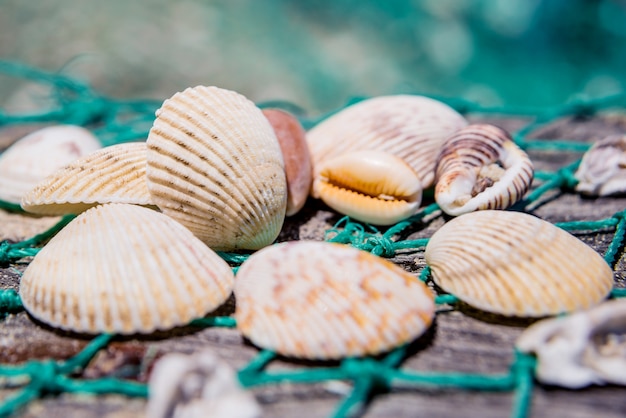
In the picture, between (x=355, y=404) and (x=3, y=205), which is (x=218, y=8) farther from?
(x=355, y=404)

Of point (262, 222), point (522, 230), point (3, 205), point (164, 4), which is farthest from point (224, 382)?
point (164, 4)

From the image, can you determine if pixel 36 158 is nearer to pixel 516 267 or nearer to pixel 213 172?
pixel 213 172

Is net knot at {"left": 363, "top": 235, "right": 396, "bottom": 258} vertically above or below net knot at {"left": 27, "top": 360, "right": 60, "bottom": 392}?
above

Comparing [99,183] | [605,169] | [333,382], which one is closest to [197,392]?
[333,382]

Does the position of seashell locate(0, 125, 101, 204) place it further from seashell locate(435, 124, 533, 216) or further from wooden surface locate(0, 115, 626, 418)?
seashell locate(435, 124, 533, 216)

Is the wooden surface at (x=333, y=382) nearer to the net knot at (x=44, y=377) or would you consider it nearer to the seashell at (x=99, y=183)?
the net knot at (x=44, y=377)

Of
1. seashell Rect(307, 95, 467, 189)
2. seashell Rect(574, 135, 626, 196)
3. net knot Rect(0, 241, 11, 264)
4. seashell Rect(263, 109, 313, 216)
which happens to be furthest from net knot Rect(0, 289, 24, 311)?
seashell Rect(574, 135, 626, 196)

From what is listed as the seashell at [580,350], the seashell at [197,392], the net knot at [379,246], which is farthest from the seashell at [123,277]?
the seashell at [580,350]
